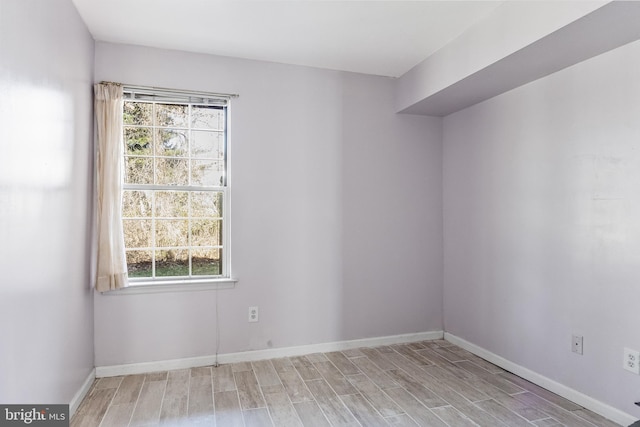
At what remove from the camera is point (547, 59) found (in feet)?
7.58

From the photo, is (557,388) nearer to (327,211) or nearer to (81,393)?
(327,211)

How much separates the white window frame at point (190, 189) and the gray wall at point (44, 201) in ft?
1.13

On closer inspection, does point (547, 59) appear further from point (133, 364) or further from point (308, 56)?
point (133, 364)

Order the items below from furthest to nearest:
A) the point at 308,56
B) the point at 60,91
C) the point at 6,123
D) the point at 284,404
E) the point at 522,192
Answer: the point at 308,56 < the point at 522,192 < the point at 284,404 < the point at 60,91 < the point at 6,123

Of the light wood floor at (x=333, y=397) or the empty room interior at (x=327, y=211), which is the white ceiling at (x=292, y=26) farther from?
the light wood floor at (x=333, y=397)

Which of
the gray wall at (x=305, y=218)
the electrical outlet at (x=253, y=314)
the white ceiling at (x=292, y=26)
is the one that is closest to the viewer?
the white ceiling at (x=292, y=26)

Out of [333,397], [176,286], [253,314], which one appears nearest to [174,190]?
[176,286]

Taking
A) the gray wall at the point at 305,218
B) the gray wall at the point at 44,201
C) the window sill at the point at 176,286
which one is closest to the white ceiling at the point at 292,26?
the gray wall at the point at 305,218

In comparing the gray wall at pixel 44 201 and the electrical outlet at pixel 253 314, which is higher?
the gray wall at pixel 44 201

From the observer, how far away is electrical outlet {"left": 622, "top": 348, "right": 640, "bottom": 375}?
82.0 inches

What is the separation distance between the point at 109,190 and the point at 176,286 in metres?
0.86

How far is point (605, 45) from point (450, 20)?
2.90 ft

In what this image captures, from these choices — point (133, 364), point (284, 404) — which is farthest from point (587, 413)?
point (133, 364)

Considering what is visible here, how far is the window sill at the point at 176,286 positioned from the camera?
9.34 ft
